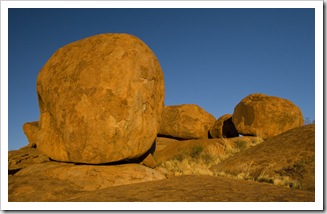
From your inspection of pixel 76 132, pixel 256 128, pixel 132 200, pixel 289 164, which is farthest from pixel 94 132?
pixel 256 128

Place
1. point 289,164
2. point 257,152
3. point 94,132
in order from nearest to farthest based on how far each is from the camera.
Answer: point 94,132 → point 289,164 → point 257,152

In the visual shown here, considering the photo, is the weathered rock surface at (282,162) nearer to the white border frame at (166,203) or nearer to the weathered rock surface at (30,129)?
the white border frame at (166,203)

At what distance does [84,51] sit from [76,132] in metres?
1.81

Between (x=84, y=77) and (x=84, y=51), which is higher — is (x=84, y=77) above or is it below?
below

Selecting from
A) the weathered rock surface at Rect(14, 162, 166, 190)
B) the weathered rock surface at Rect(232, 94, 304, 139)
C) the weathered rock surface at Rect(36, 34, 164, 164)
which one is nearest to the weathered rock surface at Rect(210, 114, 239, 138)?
the weathered rock surface at Rect(232, 94, 304, 139)

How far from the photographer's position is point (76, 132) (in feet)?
22.3

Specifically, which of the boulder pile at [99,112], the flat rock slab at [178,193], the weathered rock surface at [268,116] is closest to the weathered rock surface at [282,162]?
the flat rock slab at [178,193]

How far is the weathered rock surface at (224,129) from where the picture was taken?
807 inches

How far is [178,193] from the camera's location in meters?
5.00

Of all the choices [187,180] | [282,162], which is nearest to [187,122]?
[282,162]

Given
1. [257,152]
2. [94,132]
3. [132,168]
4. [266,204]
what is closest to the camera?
[266,204]

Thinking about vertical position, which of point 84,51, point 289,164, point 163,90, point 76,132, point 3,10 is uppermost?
point 3,10

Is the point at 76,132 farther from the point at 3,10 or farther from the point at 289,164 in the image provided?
the point at 289,164

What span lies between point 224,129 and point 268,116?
3.91 m
